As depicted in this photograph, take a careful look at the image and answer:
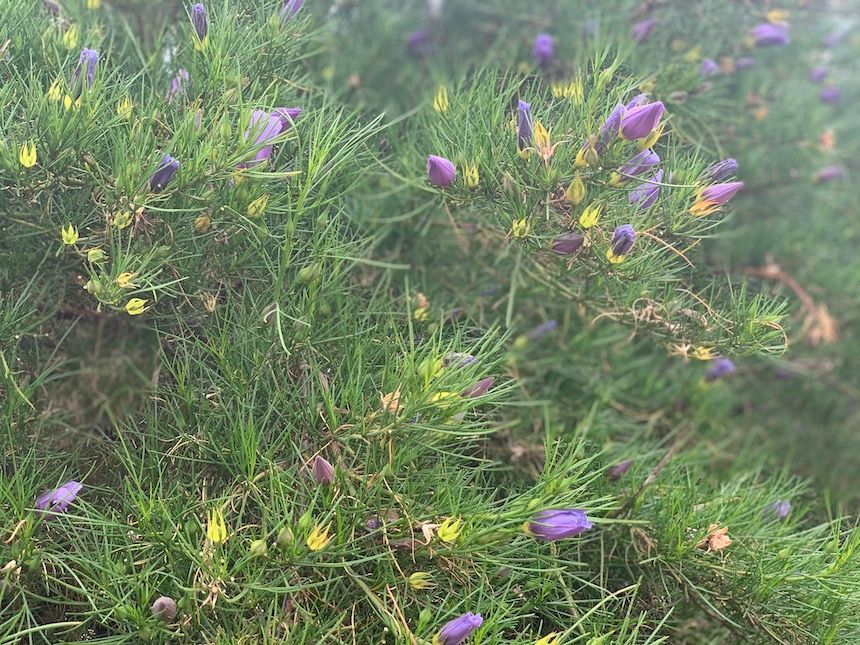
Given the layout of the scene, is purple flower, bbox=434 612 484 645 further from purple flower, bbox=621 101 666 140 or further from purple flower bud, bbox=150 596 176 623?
purple flower, bbox=621 101 666 140

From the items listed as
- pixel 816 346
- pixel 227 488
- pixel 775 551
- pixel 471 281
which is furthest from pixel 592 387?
pixel 227 488

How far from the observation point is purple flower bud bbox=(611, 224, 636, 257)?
771 millimetres

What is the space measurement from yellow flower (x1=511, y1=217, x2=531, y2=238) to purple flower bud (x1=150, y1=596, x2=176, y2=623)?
0.49m

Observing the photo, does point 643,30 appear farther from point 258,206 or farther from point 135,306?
→ point 135,306

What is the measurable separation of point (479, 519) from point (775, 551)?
1.23ft

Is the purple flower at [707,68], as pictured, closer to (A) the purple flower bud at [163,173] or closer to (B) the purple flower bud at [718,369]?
(B) the purple flower bud at [718,369]

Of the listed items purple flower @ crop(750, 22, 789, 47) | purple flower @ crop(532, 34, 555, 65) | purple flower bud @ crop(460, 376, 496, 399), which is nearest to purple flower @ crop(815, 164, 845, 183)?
purple flower @ crop(750, 22, 789, 47)

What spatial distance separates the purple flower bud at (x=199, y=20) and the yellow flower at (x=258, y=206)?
22cm

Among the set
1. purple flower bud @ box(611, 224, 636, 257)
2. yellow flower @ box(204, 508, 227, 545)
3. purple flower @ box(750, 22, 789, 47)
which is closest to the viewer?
yellow flower @ box(204, 508, 227, 545)

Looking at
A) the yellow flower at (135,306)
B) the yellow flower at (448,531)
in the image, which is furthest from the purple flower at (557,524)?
the yellow flower at (135,306)

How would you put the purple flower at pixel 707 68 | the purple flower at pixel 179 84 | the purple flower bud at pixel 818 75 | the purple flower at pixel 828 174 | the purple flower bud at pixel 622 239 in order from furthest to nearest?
the purple flower bud at pixel 818 75
the purple flower at pixel 828 174
the purple flower at pixel 707 68
the purple flower at pixel 179 84
the purple flower bud at pixel 622 239

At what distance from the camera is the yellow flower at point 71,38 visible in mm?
850

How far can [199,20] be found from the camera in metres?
0.85

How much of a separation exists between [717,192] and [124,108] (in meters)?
0.63
